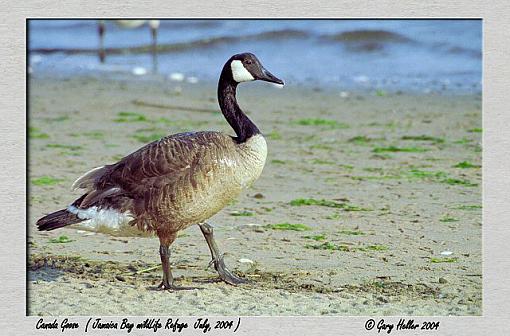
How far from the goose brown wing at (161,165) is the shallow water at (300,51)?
30.4ft

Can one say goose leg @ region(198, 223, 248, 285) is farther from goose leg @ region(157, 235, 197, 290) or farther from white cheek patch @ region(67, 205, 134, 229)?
white cheek patch @ region(67, 205, 134, 229)

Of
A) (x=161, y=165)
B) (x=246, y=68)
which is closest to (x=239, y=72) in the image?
(x=246, y=68)

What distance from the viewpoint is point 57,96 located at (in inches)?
626

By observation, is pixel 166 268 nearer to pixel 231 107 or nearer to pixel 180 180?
pixel 180 180

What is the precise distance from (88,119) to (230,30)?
282 inches

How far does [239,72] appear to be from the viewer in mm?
7188

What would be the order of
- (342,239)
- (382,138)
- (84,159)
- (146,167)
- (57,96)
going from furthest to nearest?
(57,96) → (382,138) → (84,159) → (342,239) → (146,167)

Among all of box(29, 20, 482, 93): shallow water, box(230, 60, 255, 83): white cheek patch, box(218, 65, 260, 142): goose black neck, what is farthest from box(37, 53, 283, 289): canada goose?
box(29, 20, 482, 93): shallow water

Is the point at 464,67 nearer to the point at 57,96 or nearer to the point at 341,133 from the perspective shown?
the point at 341,133

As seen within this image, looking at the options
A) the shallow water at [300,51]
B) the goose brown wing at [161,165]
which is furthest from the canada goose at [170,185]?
the shallow water at [300,51]

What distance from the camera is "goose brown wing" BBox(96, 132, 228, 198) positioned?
22.1 ft

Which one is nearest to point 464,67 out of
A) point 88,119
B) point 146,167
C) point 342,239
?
point 88,119
